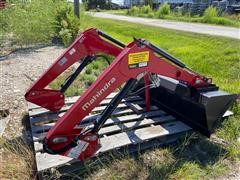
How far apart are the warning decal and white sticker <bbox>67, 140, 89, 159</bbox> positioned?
2.74 feet

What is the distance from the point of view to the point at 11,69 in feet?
21.5

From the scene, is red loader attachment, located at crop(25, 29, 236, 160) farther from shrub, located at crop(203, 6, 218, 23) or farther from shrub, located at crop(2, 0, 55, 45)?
shrub, located at crop(203, 6, 218, 23)

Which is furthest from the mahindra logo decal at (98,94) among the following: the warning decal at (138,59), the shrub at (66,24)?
the shrub at (66,24)

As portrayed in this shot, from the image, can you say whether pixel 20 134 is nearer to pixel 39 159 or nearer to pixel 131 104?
pixel 39 159

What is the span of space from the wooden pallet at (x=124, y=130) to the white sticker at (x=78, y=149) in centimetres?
8

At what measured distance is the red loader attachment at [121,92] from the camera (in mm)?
2777

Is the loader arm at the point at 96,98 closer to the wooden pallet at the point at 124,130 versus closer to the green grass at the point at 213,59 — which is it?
the wooden pallet at the point at 124,130

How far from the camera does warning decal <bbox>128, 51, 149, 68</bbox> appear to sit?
2.84 meters

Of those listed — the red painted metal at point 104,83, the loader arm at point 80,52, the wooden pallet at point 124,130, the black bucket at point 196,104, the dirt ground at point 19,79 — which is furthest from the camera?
the dirt ground at point 19,79

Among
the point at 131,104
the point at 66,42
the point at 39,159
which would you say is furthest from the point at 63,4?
the point at 39,159

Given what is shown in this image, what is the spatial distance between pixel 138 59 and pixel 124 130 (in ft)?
3.32

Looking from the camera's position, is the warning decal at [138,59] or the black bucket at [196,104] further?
the black bucket at [196,104]

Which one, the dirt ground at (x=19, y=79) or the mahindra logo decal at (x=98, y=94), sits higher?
the mahindra logo decal at (x=98, y=94)

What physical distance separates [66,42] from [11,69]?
275 cm
